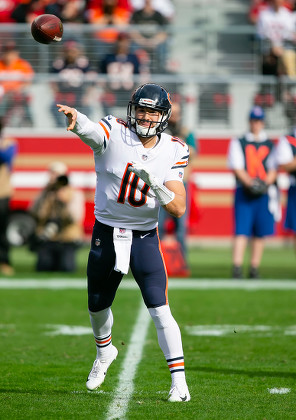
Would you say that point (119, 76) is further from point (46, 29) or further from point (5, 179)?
point (46, 29)

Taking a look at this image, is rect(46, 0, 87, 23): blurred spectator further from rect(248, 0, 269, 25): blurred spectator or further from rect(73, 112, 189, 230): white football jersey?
rect(73, 112, 189, 230): white football jersey

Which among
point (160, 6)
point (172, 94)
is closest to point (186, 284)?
point (172, 94)

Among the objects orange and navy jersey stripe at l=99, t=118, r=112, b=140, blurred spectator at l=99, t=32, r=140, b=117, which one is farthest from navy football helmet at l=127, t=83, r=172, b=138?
blurred spectator at l=99, t=32, r=140, b=117

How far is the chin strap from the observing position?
4.49 m

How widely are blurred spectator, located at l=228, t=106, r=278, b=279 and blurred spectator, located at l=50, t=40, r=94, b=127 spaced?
236 inches

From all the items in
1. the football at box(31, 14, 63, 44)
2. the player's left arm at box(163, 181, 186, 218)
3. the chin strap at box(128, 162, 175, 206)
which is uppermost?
the football at box(31, 14, 63, 44)

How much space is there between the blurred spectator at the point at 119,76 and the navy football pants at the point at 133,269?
1089cm

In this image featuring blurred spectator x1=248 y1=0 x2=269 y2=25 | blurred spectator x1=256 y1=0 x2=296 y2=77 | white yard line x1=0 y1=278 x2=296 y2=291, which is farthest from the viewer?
blurred spectator x1=248 y1=0 x2=269 y2=25

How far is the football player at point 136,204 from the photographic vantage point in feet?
15.6

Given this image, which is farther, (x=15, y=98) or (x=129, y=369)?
(x=15, y=98)

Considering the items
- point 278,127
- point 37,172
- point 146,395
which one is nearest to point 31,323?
point 146,395

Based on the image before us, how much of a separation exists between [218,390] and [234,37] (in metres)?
13.3

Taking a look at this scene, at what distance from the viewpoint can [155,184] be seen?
4504 millimetres

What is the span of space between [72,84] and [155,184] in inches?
453
